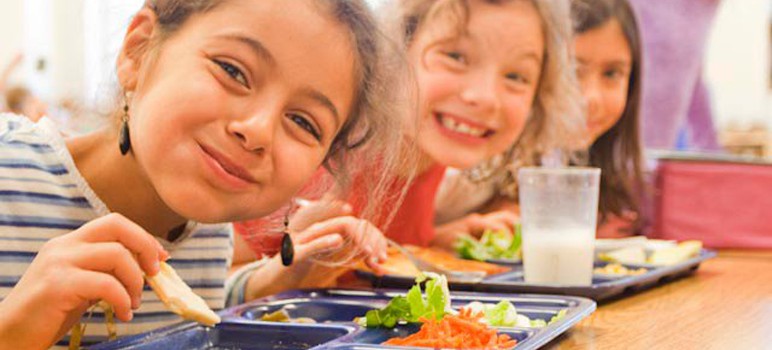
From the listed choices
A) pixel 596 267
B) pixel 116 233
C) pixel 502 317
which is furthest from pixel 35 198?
pixel 596 267

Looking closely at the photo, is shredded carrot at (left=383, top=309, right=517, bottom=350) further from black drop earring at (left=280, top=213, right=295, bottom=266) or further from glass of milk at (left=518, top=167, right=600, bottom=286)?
glass of milk at (left=518, top=167, right=600, bottom=286)

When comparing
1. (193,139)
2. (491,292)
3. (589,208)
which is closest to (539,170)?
(589,208)

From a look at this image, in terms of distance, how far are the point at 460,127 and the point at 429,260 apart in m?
0.56

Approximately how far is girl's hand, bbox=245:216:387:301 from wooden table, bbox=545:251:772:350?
386 mm

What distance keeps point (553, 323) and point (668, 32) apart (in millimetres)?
2724

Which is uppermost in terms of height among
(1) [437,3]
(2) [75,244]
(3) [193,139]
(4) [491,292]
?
(1) [437,3]

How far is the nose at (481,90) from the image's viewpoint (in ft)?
7.20

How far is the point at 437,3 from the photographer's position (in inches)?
87.7

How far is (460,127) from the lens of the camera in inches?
89.0

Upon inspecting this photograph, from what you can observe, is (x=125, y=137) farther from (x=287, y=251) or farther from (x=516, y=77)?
(x=516, y=77)

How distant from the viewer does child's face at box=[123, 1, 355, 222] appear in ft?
4.08

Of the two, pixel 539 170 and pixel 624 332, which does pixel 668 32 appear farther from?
pixel 624 332

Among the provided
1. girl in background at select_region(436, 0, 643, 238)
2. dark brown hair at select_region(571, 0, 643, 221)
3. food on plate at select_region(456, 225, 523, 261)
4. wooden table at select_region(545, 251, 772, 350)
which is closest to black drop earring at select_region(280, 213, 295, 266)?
wooden table at select_region(545, 251, 772, 350)

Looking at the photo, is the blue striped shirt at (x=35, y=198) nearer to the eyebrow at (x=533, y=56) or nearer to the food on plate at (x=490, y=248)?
the food on plate at (x=490, y=248)
